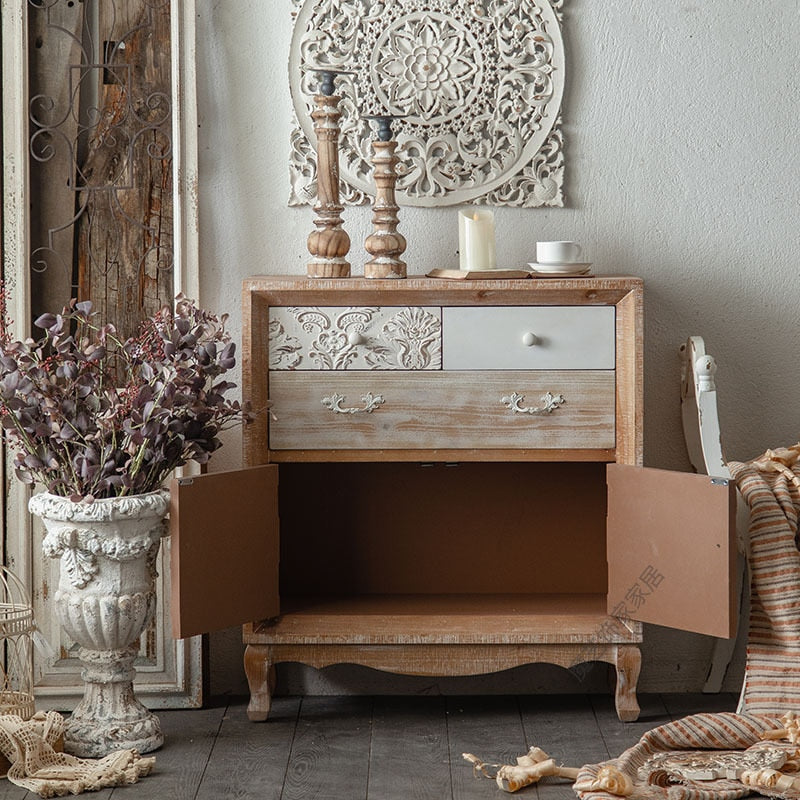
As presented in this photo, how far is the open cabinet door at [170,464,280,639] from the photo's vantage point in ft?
8.18

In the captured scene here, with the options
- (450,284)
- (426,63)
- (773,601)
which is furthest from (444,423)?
(426,63)

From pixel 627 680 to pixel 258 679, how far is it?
2.84ft

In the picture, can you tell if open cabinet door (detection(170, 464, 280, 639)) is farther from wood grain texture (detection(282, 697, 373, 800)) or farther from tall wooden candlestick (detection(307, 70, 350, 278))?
tall wooden candlestick (detection(307, 70, 350, 278))

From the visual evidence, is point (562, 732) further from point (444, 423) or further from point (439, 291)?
point (439, 291)

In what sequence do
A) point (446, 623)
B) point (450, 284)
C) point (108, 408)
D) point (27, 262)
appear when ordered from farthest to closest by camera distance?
point (27, 262) < point (446, 623) < point (450, 284) < point (108, 408)

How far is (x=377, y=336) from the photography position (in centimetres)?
266

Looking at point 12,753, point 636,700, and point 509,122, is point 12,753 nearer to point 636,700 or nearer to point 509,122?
point 636,700

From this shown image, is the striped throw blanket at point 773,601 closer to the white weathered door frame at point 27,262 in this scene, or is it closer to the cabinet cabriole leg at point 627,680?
the cabinet cabriole leg at point 627,680

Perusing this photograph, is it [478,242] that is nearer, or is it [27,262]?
[478,242]

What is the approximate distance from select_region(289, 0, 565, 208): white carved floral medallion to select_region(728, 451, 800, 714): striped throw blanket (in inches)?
36.8

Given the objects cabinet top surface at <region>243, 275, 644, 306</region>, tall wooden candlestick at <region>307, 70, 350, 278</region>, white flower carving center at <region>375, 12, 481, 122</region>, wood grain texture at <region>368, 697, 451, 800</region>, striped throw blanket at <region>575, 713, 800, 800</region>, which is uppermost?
white flower carving center at <region>375, 12, 481, 122</region>

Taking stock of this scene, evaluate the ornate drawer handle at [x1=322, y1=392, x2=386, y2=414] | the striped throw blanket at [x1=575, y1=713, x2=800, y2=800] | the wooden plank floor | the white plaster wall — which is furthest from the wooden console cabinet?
the white plaster wall

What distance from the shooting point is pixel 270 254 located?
2.96 metres

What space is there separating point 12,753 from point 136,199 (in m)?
1.35
